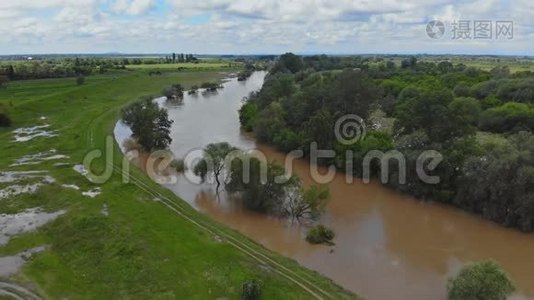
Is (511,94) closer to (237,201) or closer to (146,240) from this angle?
(237,201)

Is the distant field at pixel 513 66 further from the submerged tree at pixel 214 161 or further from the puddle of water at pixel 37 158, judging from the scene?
the puddle of water at pixel 37 158

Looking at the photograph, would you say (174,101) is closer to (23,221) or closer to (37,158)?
(37,158)

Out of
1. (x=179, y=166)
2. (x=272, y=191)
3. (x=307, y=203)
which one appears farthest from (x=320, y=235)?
(x=179, y=166)

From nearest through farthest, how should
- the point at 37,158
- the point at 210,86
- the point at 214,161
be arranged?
the point at 214,161
the point at 37,158
the point at 210,86

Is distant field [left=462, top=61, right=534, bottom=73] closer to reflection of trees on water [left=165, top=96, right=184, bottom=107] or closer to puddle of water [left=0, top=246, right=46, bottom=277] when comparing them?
reflection of trees on water [left=165, top=96, right=184, bottom=107]

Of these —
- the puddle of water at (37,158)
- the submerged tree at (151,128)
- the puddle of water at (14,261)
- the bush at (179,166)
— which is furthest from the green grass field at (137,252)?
the submerged tree at (151,128)

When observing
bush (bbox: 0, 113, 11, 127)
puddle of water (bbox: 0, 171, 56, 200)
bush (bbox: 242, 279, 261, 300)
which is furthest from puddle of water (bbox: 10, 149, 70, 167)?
bush (bbox: 242, 279, 261, 300)
